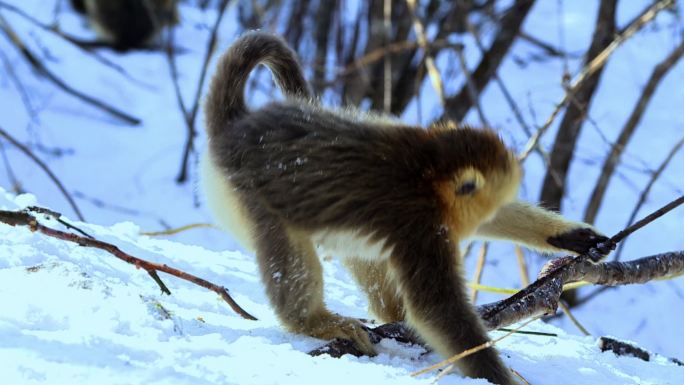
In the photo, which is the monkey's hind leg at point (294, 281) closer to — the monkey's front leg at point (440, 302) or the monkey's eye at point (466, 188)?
the monkey's front leg at point (440, 302)

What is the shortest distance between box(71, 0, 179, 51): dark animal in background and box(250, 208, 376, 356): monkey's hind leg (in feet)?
30.6

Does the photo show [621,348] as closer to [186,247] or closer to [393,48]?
[186,247]

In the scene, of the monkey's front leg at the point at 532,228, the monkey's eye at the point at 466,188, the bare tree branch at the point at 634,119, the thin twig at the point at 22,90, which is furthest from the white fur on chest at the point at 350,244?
the thin twig at the point at 22,90

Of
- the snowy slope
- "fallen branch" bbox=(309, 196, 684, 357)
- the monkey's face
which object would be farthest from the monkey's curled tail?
"fallen branch" bbox=(309, 196, 684, 357)

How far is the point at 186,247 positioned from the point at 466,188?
5.73 feet

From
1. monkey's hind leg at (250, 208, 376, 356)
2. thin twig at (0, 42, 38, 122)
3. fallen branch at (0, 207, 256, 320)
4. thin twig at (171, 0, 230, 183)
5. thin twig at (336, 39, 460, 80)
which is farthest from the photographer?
thin twig at (171, 0, 230, 183)

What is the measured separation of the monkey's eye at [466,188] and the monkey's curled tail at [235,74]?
1020 mm

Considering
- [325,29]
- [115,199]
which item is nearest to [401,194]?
[115,199]

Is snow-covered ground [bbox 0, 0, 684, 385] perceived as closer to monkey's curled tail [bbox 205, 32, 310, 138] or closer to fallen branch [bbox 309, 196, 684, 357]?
fallen branch [bbox 309, 196, 684, 357]

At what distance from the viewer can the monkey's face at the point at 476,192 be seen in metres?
3.21

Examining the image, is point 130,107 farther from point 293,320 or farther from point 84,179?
point 293,320

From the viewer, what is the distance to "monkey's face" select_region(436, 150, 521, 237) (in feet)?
10.5

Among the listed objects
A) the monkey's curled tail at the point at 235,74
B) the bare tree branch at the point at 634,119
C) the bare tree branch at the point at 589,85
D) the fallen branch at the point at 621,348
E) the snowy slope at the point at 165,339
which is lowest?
the snowy slope at the point at 165,339

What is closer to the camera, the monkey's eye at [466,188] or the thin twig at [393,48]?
the monkey's eye at [466,188]
